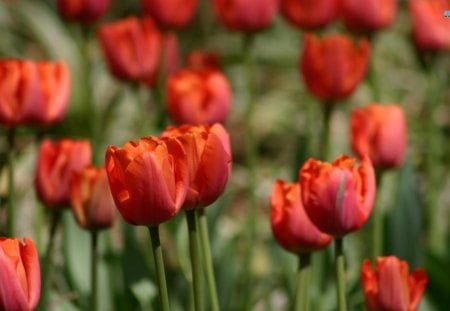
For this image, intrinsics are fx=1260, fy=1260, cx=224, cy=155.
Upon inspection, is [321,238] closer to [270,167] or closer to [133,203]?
[133,203]

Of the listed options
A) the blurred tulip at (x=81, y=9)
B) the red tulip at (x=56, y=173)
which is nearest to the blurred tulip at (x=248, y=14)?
the blurred tulip at (x=81, y=9)

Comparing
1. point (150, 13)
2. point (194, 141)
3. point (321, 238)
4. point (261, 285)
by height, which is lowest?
point (261, 285)

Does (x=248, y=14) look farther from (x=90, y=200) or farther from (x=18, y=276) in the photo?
(x=18, y=276)

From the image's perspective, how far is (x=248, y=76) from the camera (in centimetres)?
280

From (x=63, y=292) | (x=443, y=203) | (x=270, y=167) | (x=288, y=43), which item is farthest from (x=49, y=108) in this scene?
(x=288, y=43)

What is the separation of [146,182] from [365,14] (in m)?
1.46

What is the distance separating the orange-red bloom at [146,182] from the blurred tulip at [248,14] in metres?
1.28

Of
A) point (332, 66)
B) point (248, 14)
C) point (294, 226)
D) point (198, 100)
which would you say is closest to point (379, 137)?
point (332, 66)

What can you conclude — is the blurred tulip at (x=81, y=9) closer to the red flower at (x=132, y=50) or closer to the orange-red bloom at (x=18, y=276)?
the red flower at (x=132, y=50)

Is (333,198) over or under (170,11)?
under

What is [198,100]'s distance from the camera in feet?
8.13

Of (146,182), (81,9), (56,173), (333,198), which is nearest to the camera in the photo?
(146,182)

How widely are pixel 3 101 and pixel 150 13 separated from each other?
2.93 ft

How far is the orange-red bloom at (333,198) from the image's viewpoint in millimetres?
1630
